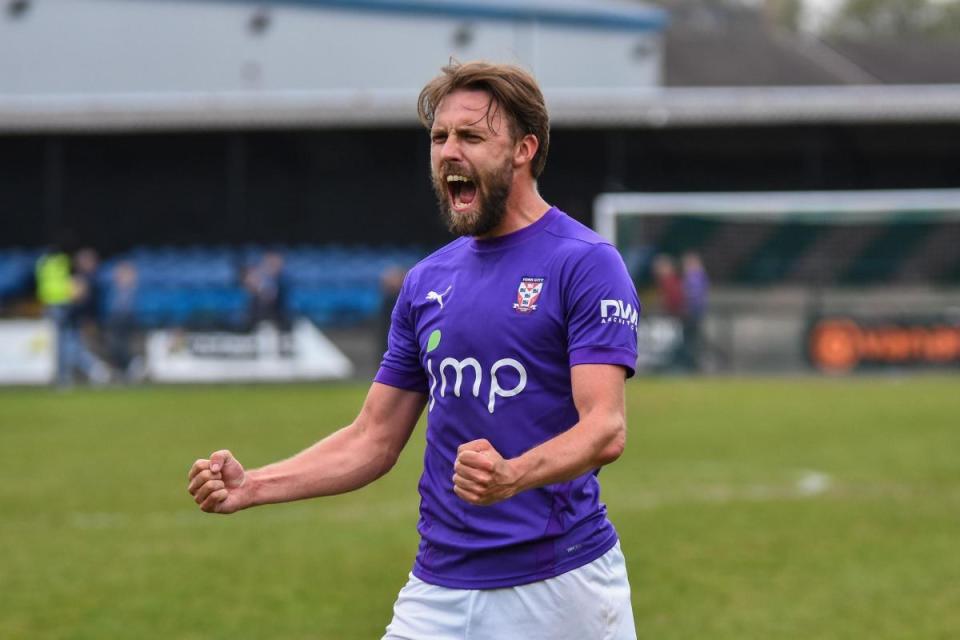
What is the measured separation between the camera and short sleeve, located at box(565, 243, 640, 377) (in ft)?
12.6

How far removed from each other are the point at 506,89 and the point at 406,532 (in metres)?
7.77

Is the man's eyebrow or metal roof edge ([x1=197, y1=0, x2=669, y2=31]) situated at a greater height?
metal roof edge ([x1=197, y1=0, x2=669, y2=31])

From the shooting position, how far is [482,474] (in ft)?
11.4

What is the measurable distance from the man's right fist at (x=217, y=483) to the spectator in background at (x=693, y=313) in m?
22.1

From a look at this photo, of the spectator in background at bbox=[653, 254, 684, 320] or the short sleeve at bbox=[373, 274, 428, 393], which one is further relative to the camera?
the spectator in background at bbox=[653, 254, 684, 320]

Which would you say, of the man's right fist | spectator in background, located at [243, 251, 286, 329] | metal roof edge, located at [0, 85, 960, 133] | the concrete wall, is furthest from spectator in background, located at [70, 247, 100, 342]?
the man's right fist

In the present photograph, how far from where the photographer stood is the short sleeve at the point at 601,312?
383cm

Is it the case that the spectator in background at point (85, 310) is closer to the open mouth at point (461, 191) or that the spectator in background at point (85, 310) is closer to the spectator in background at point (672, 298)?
the spectator in background at point (672, 298)

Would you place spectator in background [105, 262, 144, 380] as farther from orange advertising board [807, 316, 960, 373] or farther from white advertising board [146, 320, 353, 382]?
orange advertising board [807, 316, 960, 373]

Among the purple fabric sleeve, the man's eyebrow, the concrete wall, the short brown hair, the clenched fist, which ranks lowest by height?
→ the clenched fist

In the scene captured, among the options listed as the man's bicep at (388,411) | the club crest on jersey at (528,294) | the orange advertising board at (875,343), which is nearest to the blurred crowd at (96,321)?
the orange advertising board at (875,343)

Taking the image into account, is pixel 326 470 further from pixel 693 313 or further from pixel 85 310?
pixel 693 313

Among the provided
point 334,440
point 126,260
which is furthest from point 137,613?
point 126,260

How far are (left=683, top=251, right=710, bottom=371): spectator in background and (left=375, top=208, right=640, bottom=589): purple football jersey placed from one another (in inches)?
870
